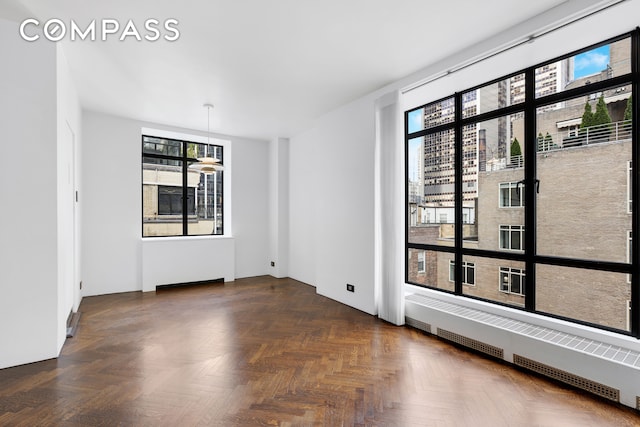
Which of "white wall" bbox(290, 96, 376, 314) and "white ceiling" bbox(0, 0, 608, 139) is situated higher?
"white ceiling" bbox(0, 0, 608, 139)

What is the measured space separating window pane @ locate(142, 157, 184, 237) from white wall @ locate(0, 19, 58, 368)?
311cm

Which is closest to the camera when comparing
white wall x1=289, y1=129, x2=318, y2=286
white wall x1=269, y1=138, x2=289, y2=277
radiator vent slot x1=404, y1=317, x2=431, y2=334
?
radiator vent slot x1=404, y1=317, x2=431, y2=334

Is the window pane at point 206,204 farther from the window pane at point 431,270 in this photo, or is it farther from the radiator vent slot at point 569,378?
the radiator vent slot at point 569,378

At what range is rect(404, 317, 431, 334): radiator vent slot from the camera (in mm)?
3596

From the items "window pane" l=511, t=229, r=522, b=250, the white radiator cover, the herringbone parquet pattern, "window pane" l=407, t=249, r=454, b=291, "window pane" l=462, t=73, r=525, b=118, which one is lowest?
the herringbone parquet pattern

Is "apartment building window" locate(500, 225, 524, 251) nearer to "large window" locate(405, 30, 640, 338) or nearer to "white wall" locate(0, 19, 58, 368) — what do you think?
"large window" locate(405, 30, 640, 338)

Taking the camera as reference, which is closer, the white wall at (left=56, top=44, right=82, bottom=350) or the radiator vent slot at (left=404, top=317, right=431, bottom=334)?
the white wall at (left=56, top=44, right=82, bottom=350)

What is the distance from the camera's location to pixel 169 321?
155 inches

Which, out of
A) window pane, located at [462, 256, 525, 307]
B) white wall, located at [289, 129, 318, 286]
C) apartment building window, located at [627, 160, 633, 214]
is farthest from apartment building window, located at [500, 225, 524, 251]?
white wall, located at [289, 129, 318, 286]

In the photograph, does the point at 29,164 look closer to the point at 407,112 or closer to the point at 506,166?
the point at 407,112

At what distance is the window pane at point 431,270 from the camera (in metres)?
3.96

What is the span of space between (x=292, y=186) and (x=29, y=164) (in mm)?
4318

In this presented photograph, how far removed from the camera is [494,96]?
11.4 ft

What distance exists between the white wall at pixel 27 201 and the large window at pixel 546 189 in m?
4.14
